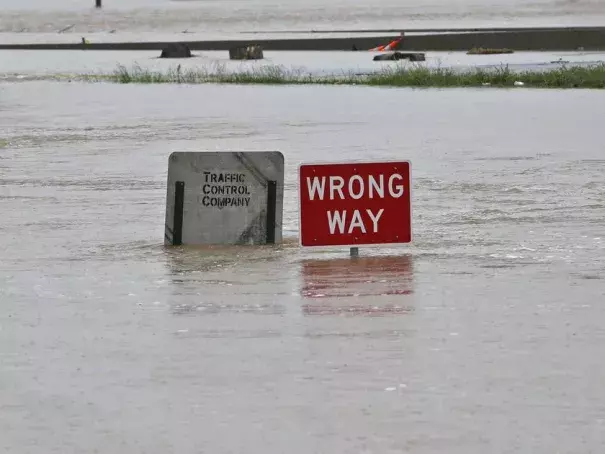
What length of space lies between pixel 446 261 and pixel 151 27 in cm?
10875

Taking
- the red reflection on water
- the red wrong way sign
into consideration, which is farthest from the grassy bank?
the red reflection on water

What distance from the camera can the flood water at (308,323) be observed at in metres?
7.93

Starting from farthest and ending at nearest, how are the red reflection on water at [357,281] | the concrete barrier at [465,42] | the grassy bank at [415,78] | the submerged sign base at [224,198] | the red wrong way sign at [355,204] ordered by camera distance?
the concrete barrier at [465,42]
the grassy bank at [415,78]
the submerged sign base at [224,198]
the red wrong way sign at [355,204]
the red reflection on water at [357,281]

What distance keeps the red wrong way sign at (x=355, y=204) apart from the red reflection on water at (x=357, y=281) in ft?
0.60

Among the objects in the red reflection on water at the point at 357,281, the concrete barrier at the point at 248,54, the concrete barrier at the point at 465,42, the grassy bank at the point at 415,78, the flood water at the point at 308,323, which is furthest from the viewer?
the concrete barrier at the point at 465,42

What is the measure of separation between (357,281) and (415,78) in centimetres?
3068

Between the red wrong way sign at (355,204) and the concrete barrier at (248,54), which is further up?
the concrete barrier at (248,54)

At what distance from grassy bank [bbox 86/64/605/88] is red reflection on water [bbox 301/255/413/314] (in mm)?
27244

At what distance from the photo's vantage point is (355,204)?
44.3ft

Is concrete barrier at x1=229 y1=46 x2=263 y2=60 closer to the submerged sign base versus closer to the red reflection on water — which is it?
the submerged sign base

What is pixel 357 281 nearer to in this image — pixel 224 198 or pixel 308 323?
pixel 308 323

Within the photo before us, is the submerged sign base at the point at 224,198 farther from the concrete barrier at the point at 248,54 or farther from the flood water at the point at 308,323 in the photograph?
the concrete barrier at the point at 248,54

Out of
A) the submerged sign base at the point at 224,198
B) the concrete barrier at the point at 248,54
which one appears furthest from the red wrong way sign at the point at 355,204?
the concrete barrier at the point at 248,54

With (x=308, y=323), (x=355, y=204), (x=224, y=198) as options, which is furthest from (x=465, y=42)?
(x=308, y=323)
